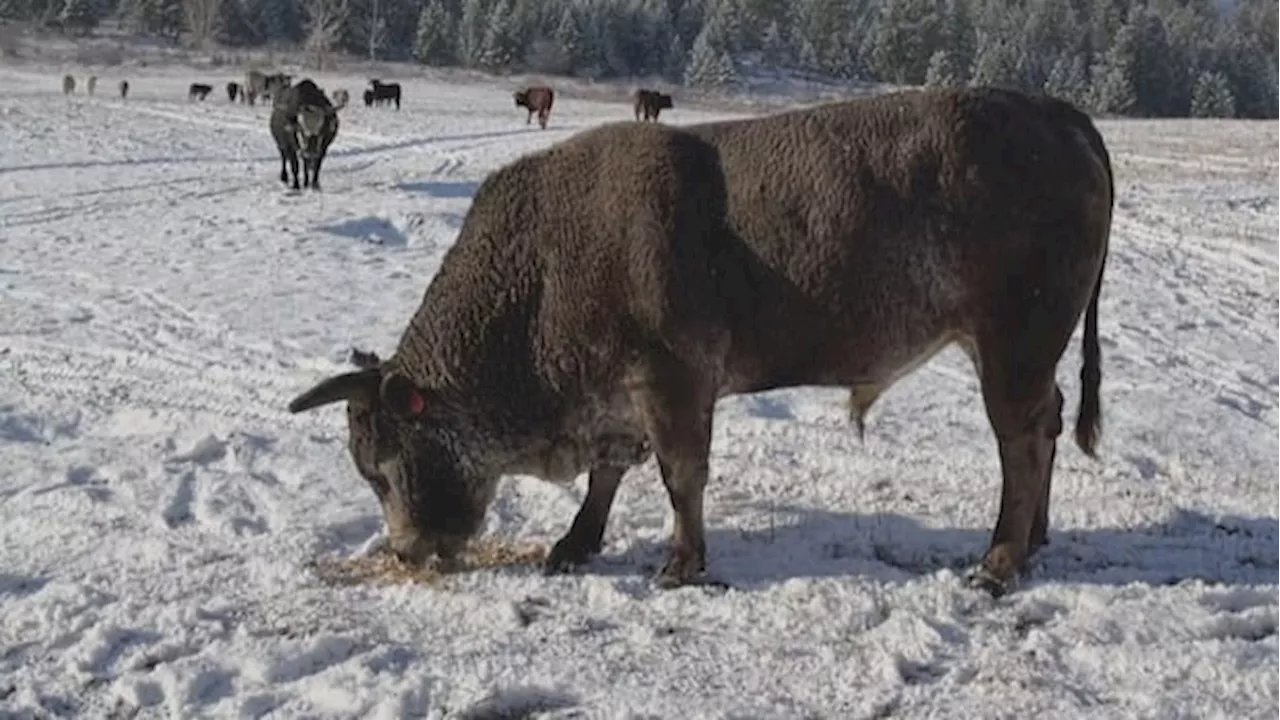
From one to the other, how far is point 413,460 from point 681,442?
1.27 m

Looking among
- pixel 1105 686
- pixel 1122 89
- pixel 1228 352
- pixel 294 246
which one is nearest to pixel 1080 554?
pixel 1105 686

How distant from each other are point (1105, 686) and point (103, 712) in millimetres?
3750

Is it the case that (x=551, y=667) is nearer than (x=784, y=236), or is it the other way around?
(x=551, y=667)

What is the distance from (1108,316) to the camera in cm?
1332

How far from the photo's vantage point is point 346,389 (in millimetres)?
6523

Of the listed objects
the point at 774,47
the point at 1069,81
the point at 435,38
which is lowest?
the point at 435,38

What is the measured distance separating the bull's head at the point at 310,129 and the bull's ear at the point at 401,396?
55.6 feet

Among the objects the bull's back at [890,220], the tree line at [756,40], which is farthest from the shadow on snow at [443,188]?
the tree line at [756,40]

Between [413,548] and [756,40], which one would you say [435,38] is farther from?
[413,548]

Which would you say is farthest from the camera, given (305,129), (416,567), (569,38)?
(569,38)

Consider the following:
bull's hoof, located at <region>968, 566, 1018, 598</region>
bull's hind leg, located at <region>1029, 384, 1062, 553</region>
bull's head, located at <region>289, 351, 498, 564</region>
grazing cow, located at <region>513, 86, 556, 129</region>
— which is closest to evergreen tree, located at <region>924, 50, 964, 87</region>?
grazing cow, located at <region>513, 86, 556, 129</region>

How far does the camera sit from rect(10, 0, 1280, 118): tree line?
91.8m

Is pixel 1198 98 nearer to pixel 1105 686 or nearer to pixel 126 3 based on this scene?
pixel 126 3

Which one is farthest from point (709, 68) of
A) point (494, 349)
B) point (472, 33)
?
point (494, 349)
